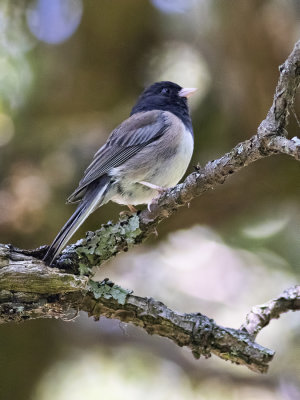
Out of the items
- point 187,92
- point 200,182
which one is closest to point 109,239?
point 200,182

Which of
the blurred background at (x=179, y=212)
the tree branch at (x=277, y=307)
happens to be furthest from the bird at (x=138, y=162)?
the tree branch at (x=277, y=307)

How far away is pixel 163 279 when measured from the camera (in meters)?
2.39

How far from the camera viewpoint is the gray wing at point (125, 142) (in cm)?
223

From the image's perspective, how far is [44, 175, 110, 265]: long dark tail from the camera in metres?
1.55

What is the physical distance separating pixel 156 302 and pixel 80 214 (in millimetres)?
553

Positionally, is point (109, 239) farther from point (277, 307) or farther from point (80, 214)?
point (277, 307)

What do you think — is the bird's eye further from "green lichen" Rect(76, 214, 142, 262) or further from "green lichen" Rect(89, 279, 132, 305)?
"green lichen" Rect(89, 279, 132, 305)

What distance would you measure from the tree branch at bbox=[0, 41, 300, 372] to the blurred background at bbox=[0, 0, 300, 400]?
0.63 meters

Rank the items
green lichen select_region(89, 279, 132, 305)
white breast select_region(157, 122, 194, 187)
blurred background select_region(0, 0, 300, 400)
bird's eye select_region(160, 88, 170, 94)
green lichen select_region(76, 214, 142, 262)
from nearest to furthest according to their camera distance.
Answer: green lichen select_region(89, 279, 132, 305) < green lichen select_region(76, 214, 142, 262) < blurred background select_region(0, 0, 300, 400) < white breast select_region(157, 122, 194, 187) < bird's eye select_region(160, 88, 170, 94)

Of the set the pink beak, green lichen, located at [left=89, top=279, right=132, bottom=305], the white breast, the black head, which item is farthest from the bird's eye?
green lichen, located at [left=89, top=279, right=132, bottom=305]

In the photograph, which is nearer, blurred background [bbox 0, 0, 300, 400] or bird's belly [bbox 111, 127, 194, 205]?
blurred background [bbox 0, 0, 300, 400]

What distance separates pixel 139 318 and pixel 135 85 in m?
1.37

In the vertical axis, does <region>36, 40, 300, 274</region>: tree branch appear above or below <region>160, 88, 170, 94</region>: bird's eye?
below

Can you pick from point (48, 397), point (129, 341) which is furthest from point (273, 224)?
point (48, 397)
